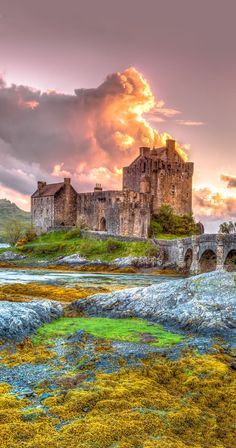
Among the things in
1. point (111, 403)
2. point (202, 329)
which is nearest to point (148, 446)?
point (111, 403)

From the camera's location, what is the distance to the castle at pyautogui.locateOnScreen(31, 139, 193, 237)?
6875 centimetres

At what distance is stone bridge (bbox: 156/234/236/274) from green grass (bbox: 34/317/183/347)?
82.4 ft

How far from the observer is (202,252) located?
41469 mm

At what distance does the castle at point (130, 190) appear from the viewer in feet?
226

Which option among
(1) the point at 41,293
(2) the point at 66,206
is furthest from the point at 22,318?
(2) the point at 66,206

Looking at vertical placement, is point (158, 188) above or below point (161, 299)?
above

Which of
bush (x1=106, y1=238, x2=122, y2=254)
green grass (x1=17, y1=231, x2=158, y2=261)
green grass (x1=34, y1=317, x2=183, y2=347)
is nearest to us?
green grass (x1=34, y1=317, x2=183, y2=347)

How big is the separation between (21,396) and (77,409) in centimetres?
107

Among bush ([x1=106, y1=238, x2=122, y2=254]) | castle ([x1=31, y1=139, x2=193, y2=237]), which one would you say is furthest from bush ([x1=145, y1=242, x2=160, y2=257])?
castle ([x1=31, y1=139, x2=193, y2=237])

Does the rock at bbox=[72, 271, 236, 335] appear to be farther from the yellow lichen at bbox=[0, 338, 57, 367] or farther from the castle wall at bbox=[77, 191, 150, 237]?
the castle wall at bbox=[77, 191, 150, 237]

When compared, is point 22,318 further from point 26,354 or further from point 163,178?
point 163,178

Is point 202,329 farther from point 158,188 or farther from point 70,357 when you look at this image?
point 158,188

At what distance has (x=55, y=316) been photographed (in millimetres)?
13820

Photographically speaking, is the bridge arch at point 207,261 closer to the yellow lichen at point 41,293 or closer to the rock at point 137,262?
the rock at point 137,262
